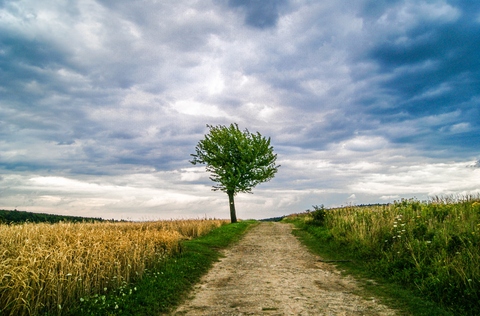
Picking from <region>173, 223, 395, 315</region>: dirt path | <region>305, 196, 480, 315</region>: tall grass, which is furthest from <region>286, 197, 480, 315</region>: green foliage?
<region>173, 223, 395, 315</region>: dirt path

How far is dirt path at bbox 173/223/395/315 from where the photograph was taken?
8.38 m

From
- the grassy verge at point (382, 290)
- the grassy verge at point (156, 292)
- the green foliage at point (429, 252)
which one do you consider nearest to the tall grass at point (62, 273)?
the grassy verge at point (156, 292)

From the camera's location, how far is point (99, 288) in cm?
912

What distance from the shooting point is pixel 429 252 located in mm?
11352

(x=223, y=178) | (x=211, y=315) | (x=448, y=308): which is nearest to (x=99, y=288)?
(x=211, y=315)

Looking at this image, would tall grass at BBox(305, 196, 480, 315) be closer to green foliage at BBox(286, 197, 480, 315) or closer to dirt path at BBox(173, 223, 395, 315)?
green foliage at BBox(286, 197, 480, 315)

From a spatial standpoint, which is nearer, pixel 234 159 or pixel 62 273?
pixel 62 273

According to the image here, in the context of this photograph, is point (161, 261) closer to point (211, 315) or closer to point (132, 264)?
point (132, 264)

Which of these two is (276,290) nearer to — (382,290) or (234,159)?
(382,290)

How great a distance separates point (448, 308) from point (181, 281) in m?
7.81

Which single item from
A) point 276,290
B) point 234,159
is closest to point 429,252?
point 276,290

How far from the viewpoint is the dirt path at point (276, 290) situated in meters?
8.38

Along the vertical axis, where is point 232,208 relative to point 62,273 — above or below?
above

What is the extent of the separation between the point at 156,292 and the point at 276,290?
373 cm
